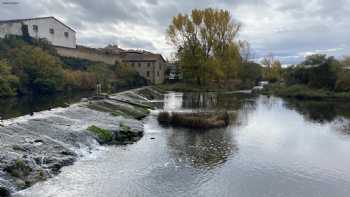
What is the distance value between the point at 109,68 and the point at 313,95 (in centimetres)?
5095

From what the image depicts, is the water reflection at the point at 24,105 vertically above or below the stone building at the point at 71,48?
below

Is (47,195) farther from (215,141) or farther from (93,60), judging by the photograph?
(93,60)

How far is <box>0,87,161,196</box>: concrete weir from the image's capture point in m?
16.3

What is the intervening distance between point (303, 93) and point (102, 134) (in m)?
58.2

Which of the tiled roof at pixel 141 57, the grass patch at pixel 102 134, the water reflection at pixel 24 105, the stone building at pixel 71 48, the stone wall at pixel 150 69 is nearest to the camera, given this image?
the grass patch at pixel 102 134

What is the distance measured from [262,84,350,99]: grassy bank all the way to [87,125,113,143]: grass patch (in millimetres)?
55151

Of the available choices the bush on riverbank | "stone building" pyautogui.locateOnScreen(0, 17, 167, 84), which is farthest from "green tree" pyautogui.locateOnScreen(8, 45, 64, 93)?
the bush on riverbank

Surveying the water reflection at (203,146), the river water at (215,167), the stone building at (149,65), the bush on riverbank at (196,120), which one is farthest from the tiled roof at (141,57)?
the water reflection at (203,146)

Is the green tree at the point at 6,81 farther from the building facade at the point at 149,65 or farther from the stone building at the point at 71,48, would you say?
the building facade at the point at 149,65

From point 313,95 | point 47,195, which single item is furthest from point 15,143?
point 313,95

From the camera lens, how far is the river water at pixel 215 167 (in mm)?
15672

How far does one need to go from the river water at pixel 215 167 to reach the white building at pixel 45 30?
5424 cm

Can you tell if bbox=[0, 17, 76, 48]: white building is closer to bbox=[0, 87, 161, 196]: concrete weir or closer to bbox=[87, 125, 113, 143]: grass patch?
bbox=[0, 87, 161, 196]: concrete weir

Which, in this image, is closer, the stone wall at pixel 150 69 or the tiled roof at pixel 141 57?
the stone wall at pixel 150 69
